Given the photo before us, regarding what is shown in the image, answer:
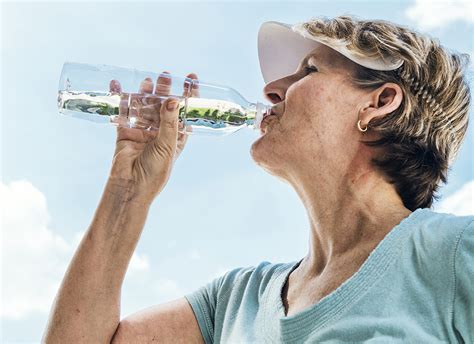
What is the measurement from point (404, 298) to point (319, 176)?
0.97ft

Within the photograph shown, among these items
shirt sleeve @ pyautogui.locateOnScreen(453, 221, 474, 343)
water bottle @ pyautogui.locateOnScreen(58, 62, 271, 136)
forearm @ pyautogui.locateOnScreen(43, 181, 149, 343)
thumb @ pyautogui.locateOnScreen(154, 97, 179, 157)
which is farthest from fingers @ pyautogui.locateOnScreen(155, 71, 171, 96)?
shirt sleeve @ pyautogui.locateOnScreen(453, 221, 474, 343)

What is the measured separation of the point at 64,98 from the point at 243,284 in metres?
0.55

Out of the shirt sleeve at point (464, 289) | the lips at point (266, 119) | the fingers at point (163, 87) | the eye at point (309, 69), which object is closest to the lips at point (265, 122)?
the lips at point (266, 119)

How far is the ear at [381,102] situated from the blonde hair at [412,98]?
1cm

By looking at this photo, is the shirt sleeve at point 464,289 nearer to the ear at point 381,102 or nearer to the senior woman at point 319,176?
the senior woman at point 319,176

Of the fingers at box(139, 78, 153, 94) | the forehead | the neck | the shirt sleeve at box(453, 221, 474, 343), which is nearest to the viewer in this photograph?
the shirt sleeve at box(453, 221, 474, 343)

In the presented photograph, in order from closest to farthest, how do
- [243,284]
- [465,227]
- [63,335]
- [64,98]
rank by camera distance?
[465,227] < [63,335] < [243,284] < [64,98]

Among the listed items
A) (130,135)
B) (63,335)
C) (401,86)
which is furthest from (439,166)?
(63,335)

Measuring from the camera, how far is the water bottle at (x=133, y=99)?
143 cm

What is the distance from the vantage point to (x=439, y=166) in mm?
1271

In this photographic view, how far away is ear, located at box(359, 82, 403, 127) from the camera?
1217 mm

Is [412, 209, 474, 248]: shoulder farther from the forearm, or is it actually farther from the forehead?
the forearm

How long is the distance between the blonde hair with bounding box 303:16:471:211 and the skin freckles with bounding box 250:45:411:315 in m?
0.02

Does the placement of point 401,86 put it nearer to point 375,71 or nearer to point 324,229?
point 375,71
